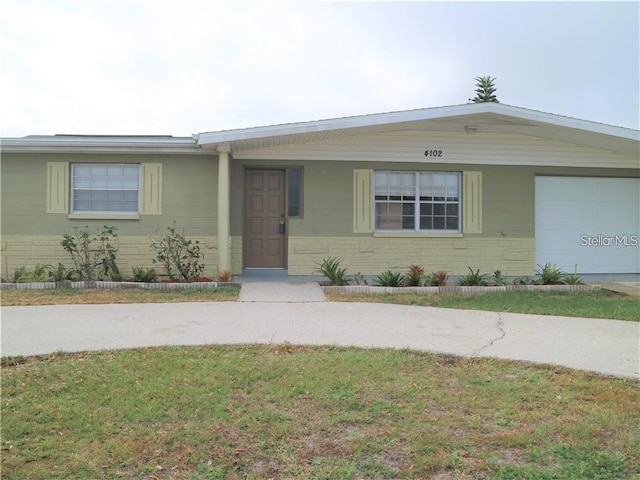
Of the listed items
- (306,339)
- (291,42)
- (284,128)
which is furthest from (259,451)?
(291,42)

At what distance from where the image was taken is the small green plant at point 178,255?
10.6 metres

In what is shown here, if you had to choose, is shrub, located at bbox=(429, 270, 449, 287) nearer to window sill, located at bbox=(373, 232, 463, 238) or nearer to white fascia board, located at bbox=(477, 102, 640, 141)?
window sill, located at bbox=(373, 232, 463, 238)

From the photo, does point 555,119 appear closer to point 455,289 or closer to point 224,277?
point 455,289

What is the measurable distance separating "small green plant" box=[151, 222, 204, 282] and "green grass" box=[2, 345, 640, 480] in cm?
539

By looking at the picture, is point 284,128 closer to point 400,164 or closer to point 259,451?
point 400,164

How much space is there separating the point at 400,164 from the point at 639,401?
8146mm

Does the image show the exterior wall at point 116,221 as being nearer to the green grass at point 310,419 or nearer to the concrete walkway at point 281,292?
the concrete walkway at point 281,292

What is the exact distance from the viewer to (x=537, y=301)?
8984mm

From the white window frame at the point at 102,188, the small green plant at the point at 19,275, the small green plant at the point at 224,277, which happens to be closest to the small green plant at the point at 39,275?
the small green plant at the point at 19,275

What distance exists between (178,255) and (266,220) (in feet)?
7.04

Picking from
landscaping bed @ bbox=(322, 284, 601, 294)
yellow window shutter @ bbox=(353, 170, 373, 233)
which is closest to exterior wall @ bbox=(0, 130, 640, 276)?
yellow window shutter @ bbox=(353, 170, 373, 233)

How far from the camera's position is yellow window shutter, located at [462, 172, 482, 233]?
11891mm

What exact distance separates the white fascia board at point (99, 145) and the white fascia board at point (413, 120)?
2.88 ft

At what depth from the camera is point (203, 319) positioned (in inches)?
283
